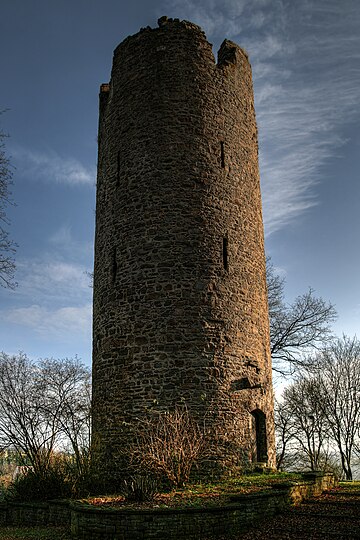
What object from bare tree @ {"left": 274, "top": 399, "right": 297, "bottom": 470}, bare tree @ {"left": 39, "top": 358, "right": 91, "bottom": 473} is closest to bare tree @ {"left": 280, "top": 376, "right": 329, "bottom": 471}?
bare tree @ {"left": 274, "top": 399, "right": 297, "bottom": 470}

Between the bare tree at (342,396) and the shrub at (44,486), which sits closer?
the shrub at (44,486)

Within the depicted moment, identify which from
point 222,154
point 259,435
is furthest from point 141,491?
point 222,154

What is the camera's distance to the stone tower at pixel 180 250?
40.1 ft

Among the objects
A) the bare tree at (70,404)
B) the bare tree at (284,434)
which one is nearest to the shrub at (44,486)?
the bare tree at (70,404)

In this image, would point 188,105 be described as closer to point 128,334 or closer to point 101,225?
point 101,225

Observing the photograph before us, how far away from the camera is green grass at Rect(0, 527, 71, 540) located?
9.01 metres

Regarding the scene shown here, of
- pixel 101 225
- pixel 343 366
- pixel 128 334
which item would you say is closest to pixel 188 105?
pixel 101 225

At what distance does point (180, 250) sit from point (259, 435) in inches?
212

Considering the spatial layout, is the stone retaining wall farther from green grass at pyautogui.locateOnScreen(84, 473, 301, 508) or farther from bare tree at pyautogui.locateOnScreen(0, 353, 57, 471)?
bare tree at pyautogui.locateOnScreen(0, 353, 57, 471)

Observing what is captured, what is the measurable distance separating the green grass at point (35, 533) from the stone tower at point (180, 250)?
2.38m

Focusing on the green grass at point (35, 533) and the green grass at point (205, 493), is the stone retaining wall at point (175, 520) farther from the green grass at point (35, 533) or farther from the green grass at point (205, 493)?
the green grass at point (35, 533)

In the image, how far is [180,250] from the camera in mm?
12945

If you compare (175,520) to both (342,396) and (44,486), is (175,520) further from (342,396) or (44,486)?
(342,396)

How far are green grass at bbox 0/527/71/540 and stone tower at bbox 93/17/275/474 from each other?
7.80 ft
